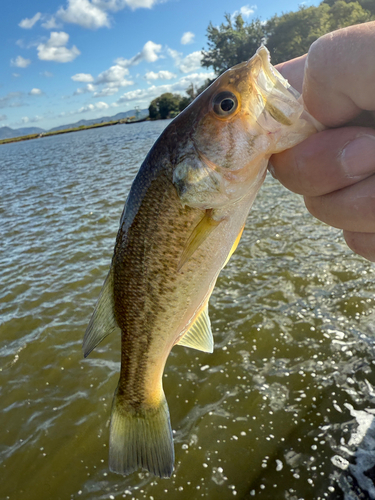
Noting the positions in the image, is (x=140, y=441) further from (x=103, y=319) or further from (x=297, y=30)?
(x=297, y=30)

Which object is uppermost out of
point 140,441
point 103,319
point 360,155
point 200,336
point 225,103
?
point 225,103

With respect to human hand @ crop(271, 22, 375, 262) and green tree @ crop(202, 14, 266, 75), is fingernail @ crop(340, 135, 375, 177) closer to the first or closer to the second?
human hand @ crop(271, 22, 375, 262)

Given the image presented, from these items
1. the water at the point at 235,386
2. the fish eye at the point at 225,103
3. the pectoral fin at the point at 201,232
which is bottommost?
the water at the point at 235,386

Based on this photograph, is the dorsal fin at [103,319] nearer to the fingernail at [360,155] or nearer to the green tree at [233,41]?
the fingernail at [360,155]

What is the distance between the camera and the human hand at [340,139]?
162cm

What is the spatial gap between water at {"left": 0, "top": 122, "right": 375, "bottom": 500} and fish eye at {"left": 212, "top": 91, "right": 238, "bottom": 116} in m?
3.54

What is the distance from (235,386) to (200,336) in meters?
2.29

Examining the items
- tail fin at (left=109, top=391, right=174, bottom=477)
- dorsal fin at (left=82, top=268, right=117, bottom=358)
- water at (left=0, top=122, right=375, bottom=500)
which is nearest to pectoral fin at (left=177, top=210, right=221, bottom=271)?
dorsal fin at (left=82, top=268, right=117, bottom=358)

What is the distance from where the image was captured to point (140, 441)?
253 cm

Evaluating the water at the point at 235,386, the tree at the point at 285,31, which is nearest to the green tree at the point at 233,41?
the tree at the point at 285,31

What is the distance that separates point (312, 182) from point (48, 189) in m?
18.6

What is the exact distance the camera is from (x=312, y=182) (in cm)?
198

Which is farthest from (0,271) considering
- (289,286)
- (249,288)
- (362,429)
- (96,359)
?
(362,429)

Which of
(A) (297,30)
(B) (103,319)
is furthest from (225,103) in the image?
(A) (297,30)
